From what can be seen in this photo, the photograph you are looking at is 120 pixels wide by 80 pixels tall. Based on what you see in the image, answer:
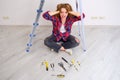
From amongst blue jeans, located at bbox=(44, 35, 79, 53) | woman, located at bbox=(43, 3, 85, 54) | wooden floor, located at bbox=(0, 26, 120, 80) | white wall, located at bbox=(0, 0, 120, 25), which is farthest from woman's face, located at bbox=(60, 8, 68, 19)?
white wall, located at bbox=(0, 0, 120, 25)

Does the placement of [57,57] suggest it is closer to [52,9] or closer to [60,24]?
[60,24]

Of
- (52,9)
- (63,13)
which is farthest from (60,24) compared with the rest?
(52,9)

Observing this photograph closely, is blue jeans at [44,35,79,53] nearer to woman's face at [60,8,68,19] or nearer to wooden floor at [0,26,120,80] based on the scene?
wooden floor at [0,26,120,80]

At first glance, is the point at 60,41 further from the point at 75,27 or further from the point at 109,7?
the point at 109,7

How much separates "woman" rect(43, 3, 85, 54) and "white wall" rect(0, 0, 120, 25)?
1.78ft

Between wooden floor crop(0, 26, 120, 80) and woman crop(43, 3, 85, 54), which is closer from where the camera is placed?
wooden floor crop(0, 26, 120, 80)

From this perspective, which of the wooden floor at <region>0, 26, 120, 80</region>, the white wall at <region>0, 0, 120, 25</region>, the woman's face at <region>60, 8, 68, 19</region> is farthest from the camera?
the white wall at <region>0, 0, 120, 25</region>

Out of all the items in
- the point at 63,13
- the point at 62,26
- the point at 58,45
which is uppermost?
the point at 63,13

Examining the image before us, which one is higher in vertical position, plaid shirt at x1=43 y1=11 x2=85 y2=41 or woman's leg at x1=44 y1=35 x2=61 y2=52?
plaid shirt at x1=43 y1=11 x2=85 y2=41

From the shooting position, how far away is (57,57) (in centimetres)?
251

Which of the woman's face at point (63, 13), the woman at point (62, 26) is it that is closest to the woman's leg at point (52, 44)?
the woman at point (62, 26)

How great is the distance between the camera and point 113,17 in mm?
3189

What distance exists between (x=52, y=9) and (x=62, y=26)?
593mm

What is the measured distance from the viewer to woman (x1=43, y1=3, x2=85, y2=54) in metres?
2.58
